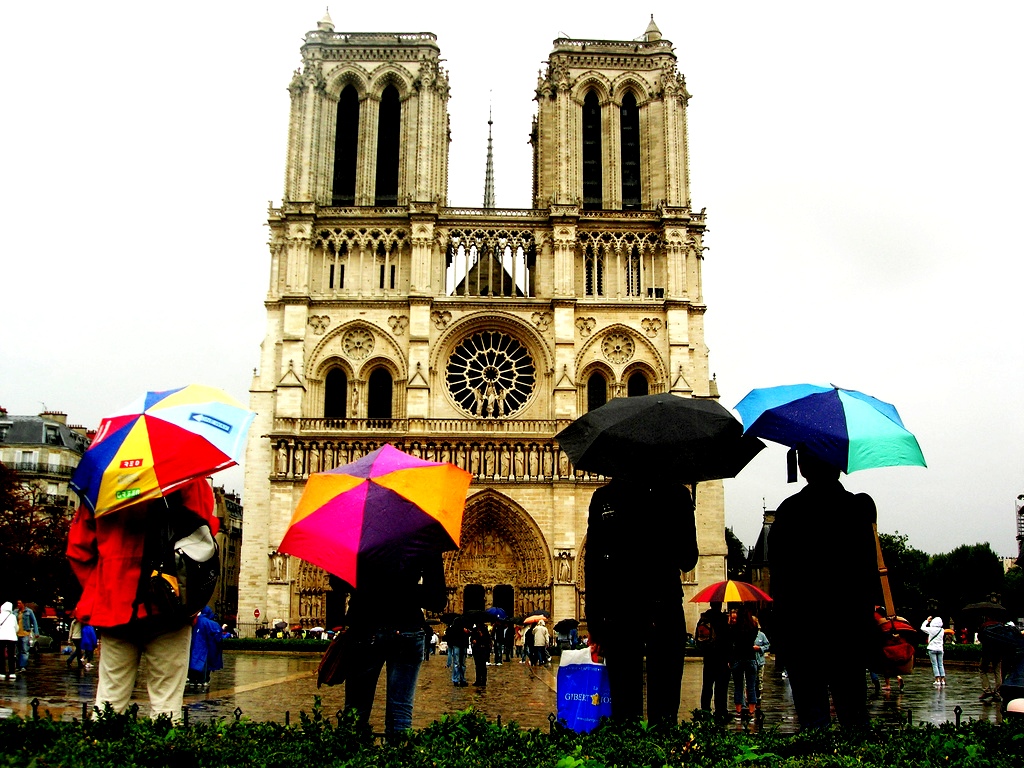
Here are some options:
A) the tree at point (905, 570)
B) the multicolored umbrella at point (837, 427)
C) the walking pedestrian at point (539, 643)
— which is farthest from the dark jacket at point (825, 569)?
the tree at point (905, 570)

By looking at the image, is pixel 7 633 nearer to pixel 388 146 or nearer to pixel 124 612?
pixel 124 612

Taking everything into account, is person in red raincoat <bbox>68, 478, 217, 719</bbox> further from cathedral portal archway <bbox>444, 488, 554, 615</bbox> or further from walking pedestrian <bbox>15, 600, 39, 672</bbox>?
cathedral portal archway <bbox>444, 488, 554, 615</bbox>

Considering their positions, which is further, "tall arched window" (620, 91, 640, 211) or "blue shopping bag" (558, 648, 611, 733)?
"tall arched window" (620, 91, 640, 211)

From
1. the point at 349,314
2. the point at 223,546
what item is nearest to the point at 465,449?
the point at 349,314

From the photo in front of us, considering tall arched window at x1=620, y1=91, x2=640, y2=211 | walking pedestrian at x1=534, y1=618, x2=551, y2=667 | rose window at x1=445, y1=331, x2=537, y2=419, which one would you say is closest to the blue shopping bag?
walking pedestrian at x1=534, y1=618, x2=551, y2=667

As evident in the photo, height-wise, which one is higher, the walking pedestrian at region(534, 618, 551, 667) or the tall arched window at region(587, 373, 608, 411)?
the tall arched window at region(587, 373, 608, 411)

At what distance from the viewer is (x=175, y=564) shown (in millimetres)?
6023

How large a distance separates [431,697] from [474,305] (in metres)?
21.8

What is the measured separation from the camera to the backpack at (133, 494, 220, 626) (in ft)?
19.2

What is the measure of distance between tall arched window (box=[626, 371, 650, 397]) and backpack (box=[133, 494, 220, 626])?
3004cm

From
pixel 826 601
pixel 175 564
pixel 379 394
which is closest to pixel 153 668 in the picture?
pixel 175 564

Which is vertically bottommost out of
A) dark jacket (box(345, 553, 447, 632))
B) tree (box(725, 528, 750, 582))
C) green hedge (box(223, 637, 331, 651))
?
green hedge (box(223, 637, 331, 651))

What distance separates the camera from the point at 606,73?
38156mm

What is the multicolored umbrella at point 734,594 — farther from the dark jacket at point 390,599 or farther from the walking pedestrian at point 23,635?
the walking pedestrian at point 23,635
